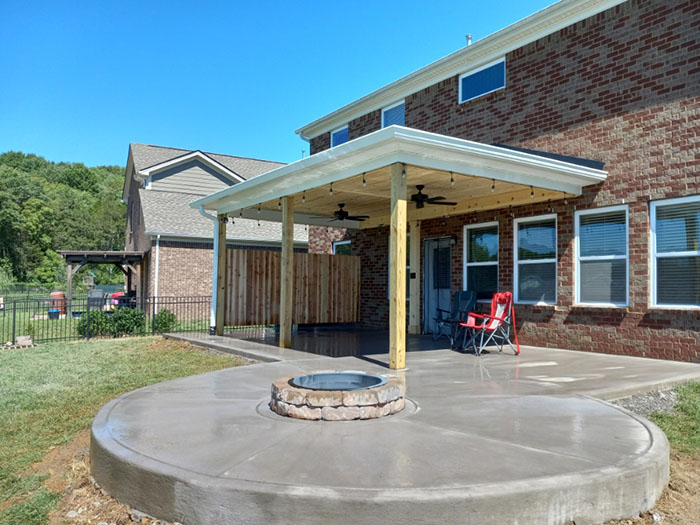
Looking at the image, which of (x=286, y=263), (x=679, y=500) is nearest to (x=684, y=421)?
(x=679, y=500)

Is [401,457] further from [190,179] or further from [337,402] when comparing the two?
[190,179]

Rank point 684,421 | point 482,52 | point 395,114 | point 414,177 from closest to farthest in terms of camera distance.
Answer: point 684,421
point 414,177
point 482,52
point 395,114

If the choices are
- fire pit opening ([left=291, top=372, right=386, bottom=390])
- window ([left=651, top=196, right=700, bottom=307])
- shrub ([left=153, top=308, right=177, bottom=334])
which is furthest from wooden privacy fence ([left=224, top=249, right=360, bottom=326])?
window ([left=651, top=196, right=700, bottom=307])

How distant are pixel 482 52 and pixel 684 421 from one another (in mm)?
7951

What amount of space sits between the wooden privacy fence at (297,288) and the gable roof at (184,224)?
654 centimetres

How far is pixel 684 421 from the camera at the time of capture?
5.00 m

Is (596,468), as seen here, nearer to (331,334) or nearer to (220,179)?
(331,334)

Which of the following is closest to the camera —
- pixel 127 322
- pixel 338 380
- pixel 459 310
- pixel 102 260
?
pixel 338 380

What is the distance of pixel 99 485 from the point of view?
12.0 ft

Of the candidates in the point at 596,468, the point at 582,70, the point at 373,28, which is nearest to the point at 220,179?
the point at 373,28

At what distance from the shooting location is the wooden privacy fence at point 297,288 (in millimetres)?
11652

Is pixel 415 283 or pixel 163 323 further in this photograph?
pixel 163 323

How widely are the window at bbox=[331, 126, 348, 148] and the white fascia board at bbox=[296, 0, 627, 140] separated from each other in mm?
248

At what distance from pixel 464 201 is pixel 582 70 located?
3042 mm
